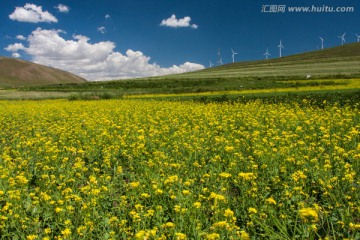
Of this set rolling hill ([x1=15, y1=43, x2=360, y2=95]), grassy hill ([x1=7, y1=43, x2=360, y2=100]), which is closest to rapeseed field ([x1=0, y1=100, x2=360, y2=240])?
grassy hill ([x1=7, y1=43, x2=360, y2=100])

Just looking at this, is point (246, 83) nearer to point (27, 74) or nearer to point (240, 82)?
point (240, 82)

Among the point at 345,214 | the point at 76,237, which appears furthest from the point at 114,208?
the point at 345,214

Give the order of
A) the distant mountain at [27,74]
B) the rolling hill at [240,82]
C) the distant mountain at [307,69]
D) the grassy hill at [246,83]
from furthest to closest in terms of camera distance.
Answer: the distant mountain at [27,74], the distant mountain at [307,69], the rolling hill at [240,82], the grassy hill at [246,83]

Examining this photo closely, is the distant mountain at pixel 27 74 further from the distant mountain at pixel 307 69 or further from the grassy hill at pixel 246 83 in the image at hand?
the distant mountain at pixel 307 69

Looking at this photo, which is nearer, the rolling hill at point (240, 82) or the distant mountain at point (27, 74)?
the rolling hill at point (240, 82)

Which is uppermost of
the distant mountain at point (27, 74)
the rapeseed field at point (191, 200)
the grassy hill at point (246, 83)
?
the distant mountain at point (27, 74)

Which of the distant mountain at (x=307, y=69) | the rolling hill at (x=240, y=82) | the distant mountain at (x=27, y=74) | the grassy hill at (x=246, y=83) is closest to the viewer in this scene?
the grassy hill at (x=246, y=83)

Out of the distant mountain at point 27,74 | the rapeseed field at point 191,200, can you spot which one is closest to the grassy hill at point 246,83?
the rapeseed field at point 191,200

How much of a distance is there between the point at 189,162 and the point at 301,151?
110 inches

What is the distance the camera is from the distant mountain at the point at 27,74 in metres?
130

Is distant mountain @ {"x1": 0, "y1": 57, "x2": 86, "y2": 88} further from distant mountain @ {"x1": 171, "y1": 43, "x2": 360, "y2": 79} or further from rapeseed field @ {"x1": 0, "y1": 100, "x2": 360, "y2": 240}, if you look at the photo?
rapeseed field @ {"x1": 0, "y1": 100, "x2": 360, "y2": 240}

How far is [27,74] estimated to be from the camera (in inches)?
5497

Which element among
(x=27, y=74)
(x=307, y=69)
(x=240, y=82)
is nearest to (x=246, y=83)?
(x=240, y=82)

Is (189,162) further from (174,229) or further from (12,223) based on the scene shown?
(12,223)
